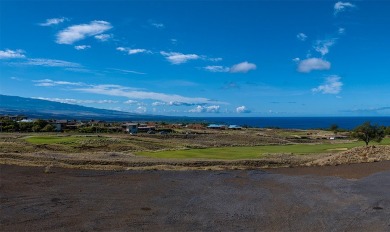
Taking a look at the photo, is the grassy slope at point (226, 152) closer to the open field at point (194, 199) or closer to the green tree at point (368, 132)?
the green tree at point (368, 132)

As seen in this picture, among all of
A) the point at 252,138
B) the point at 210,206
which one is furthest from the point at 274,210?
the point at 252,138

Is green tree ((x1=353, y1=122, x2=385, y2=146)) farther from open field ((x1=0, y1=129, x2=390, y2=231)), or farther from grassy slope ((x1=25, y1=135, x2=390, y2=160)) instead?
open field ((x1=0, y1=129, x2=390, y2=231))

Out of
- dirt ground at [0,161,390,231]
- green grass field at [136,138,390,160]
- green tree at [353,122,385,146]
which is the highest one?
green tree at [353,122,385,146]

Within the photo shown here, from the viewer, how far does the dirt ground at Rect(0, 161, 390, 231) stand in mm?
13086

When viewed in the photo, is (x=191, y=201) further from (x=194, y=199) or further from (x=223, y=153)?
(x=223, y=153)

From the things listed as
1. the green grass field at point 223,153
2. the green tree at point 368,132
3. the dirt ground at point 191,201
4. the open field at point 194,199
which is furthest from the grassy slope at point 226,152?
the dirt ground at point 191,201

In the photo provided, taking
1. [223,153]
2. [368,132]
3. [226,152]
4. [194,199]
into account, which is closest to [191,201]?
[194,199]

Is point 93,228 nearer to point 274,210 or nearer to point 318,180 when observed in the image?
point 274,210

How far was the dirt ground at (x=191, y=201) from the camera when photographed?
13.1 metres

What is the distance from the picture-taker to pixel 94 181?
20.7m

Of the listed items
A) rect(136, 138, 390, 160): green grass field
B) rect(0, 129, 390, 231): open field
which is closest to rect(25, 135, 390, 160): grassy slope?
rect(136, 138, 390, 160): green grass field

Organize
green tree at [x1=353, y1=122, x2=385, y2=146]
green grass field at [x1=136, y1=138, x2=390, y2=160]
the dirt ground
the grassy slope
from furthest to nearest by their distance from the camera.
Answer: green tree at [x1=353, y1=122, x2=385, y2=146], the grassy slope, green grass field at [x1=136, y1=138, x2=390, y2=160], the dirt ground

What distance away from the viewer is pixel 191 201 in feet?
53.0

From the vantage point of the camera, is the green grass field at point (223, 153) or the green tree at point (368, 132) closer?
the green grass field at point (223, 153)
